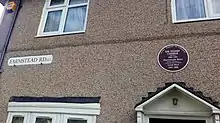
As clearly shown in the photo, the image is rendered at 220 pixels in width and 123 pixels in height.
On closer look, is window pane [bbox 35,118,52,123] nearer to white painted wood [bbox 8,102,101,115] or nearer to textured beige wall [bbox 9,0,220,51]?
white painted wood [bbox 8,102,101,115]

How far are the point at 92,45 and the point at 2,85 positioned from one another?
8.93ft

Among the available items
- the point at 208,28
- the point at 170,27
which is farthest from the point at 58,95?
the point at 208,28

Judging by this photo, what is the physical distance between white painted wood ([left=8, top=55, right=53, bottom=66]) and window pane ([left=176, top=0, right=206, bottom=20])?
3.46 meters

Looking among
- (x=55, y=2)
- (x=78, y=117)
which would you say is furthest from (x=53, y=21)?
(x=78, y=117)

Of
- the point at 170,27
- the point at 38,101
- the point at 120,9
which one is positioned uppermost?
the point at 120,9

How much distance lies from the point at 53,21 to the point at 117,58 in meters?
2.51

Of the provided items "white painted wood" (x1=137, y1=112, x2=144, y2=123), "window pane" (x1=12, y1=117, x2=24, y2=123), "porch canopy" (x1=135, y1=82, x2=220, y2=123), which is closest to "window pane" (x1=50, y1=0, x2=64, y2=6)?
"window pane" (x1=12, y1=117, x2=24, y2=123)

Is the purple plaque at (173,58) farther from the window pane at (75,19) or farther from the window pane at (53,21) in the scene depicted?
the window pane at (53,21)

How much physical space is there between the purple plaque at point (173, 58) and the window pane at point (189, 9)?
0.87m

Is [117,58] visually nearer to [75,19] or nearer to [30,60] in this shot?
[75,19]

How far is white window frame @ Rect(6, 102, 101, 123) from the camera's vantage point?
189 inches

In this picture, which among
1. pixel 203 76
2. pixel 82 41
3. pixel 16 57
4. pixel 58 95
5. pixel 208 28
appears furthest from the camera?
pixel 16 57

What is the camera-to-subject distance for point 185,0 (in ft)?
17.7

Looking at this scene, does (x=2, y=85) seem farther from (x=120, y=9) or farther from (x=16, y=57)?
(x=120, y=9)
